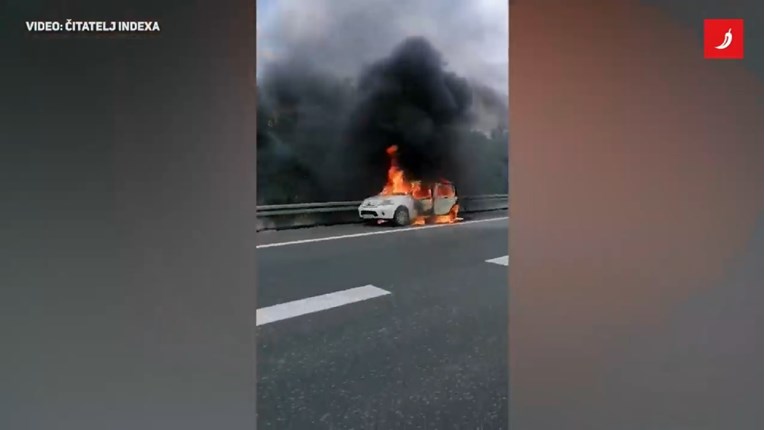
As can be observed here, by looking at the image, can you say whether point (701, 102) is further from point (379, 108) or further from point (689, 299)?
point (379, 108)

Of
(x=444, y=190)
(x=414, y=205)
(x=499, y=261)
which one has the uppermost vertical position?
(x=444, y=190)

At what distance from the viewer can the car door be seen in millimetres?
14345

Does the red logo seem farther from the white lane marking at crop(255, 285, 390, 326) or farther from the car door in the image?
the car door

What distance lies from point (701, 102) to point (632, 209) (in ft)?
1.38

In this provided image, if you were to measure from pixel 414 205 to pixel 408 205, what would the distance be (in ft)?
0.86

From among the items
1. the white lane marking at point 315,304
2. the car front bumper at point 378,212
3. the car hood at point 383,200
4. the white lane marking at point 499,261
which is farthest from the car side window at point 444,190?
the white lane marking at point 315,304

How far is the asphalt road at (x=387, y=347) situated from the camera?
2.89 metres

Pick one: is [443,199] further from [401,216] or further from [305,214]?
[305,214]

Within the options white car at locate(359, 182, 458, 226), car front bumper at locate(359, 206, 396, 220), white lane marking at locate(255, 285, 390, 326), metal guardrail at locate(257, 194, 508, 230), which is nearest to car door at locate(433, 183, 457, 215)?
white car at locate(359, 182, 458, 226)

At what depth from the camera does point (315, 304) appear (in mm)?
5254

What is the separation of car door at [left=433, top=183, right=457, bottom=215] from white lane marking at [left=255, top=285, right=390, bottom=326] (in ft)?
28.4

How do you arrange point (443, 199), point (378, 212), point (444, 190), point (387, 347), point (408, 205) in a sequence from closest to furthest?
1. point (387, 347)
2. point (378, 212)
3. point (408, 205)
4. point (443, 199)
5. point (444, 190)

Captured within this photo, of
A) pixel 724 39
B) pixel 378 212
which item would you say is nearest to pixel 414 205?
pixel 378 212

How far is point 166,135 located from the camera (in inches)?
76.4
